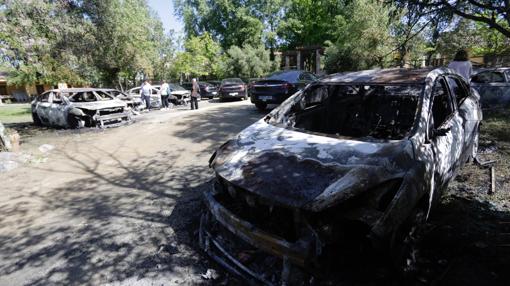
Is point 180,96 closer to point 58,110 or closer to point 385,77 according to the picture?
point 58,110

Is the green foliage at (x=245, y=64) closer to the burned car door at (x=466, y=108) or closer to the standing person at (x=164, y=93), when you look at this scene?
the standing person at (x=164, y=93)

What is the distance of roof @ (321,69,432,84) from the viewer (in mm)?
3501

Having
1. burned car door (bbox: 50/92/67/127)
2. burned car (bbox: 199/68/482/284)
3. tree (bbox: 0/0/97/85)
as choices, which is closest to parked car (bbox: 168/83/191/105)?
tree (bbox: 0/0/97/85)

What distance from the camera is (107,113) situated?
11.2 metres

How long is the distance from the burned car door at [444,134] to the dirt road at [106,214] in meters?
2.58

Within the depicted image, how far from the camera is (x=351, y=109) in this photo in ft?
14.7

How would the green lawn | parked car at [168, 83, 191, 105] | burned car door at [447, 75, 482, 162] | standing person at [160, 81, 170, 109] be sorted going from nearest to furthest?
burned car door at [447, 75, 482, 162] < the green lawn < standing person at [160, 81, 170, 109] < parked car at [168, 83, 191, 105]

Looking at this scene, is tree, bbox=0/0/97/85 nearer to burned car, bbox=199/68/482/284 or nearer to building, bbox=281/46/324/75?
burned car, bbox=199/68/482/284

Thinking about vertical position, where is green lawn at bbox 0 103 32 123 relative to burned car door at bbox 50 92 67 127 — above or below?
below

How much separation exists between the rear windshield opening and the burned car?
49cm

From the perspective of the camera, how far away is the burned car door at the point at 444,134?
10.0 ft

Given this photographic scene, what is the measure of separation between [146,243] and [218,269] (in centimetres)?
100

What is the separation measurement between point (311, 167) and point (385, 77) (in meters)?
1.89

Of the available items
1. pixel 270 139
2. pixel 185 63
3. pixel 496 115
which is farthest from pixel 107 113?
pixel 185 63
